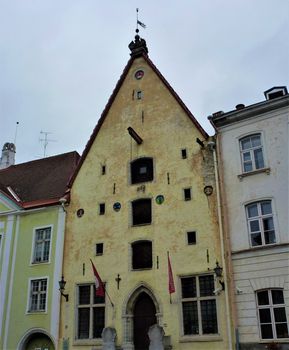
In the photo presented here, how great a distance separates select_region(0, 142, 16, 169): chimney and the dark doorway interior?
1822 cm

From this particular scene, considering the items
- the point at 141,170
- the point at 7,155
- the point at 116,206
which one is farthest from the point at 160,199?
the point at 7,155

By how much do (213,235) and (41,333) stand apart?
9901 mm

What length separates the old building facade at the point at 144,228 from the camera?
18.2 metres

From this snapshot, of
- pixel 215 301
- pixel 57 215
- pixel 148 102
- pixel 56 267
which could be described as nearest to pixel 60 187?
pixel 57 215

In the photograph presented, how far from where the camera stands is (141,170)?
21.8m

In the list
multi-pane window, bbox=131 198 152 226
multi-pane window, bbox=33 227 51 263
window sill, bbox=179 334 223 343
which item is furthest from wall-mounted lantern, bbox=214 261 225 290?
multi-pane window, bbox=33 227 51 263

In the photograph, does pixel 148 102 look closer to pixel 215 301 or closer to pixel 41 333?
pixel 215 301

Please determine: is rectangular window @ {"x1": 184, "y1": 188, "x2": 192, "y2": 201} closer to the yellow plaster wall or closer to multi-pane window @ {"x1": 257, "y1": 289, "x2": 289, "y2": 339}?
the yellow plaster wall

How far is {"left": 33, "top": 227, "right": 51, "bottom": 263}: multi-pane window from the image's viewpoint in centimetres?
2247

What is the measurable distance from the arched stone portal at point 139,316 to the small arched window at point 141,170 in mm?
5361

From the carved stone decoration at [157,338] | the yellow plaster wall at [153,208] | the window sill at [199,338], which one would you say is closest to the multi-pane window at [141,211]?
the yellow plaster wall at [153,208]

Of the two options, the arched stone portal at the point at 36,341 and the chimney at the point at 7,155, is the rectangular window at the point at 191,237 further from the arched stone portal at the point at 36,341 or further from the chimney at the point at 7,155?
the chimney at the point at 7,155

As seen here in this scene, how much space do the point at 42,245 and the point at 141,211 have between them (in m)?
6.02

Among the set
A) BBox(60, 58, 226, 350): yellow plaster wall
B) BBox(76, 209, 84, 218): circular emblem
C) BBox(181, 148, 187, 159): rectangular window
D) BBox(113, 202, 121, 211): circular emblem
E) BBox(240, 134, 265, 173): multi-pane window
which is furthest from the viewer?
BBox(76, 209, 84, 218): circular emblem
